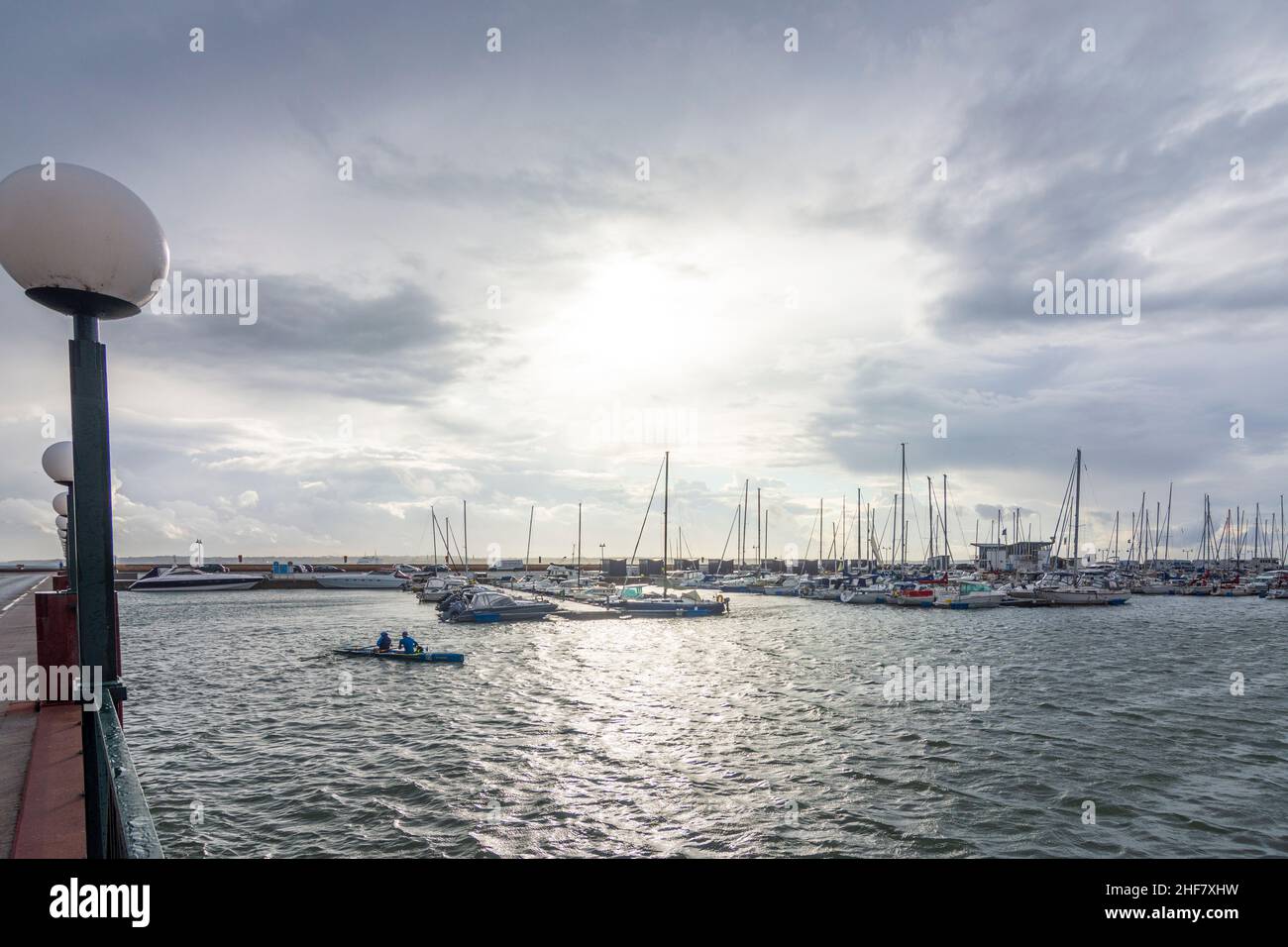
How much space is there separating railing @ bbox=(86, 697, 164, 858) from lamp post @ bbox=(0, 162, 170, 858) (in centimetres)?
8

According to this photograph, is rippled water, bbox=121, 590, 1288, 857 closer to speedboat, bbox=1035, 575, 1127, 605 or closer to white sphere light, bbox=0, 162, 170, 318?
white sphere light, bbox=0, 162, 170, 318

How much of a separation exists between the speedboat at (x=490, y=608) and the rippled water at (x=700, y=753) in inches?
532

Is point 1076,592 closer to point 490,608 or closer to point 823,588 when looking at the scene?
point 823,588

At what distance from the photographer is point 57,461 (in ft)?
24.5

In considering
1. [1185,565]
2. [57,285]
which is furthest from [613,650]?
[1185,565]

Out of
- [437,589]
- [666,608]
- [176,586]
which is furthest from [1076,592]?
[176,586]

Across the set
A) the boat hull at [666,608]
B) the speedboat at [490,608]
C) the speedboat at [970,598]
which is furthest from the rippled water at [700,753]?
the speedboat at [970,598]

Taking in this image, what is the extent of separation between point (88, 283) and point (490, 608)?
167 ft

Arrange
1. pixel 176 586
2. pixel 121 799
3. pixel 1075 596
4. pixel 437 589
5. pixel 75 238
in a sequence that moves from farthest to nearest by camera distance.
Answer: pixel 176 586, pixel 437 589, pixel 1075 596, pixel 75 238, pixel 121 799

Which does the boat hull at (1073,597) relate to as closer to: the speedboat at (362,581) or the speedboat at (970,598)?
the speedboat at (970,598)

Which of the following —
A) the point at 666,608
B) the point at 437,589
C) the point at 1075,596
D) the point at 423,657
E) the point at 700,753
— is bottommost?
the point at 1075,596

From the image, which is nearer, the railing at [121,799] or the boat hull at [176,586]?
the railing at [121,799]

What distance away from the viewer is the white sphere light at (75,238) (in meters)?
3.49
